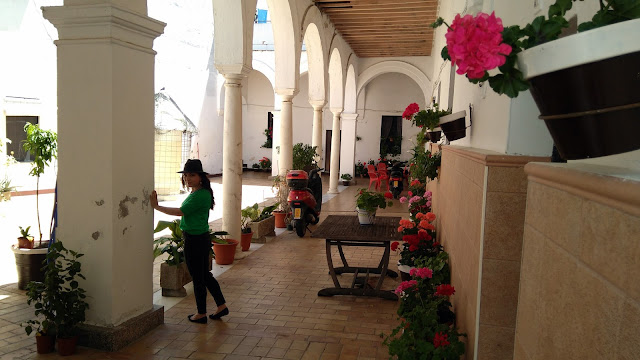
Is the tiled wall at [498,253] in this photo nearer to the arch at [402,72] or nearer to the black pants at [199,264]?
the black pants at [199,264]

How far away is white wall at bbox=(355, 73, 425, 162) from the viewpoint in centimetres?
2462

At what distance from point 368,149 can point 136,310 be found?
21.4 metres

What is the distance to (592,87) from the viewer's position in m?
1.33

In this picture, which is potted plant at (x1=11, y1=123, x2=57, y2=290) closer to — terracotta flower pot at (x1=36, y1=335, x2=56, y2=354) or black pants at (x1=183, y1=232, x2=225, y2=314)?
terracotta flower pot at (x1=36, y1=335, x2=56, y2=354)

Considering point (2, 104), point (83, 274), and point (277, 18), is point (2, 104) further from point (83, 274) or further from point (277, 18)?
point (83, 274)

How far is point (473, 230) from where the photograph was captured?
9.84 feet

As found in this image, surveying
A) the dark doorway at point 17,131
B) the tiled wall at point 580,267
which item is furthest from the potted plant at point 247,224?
the dark doorway at point 17,131

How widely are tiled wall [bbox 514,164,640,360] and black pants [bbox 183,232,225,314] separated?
3868 mm

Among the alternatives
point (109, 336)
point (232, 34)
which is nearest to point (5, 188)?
point (232, 34)

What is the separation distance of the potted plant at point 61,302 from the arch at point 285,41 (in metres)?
6.77

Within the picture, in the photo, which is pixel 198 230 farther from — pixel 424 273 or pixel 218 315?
pixel 424 273

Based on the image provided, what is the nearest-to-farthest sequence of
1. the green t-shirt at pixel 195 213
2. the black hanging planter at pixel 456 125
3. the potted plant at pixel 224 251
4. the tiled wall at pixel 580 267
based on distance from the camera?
1. the tiled wall at pixel 580 267
2. the black hanging planter at pixel 456 125
3. the green t-shirt at pixel 195 213
4. the potted plant at pixel 224 251

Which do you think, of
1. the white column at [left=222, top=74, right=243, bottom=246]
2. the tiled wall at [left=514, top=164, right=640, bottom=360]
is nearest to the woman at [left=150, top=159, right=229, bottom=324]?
the white column at [left=222, top=74, right=243, bottom=246]

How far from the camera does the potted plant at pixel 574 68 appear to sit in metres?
1.26
